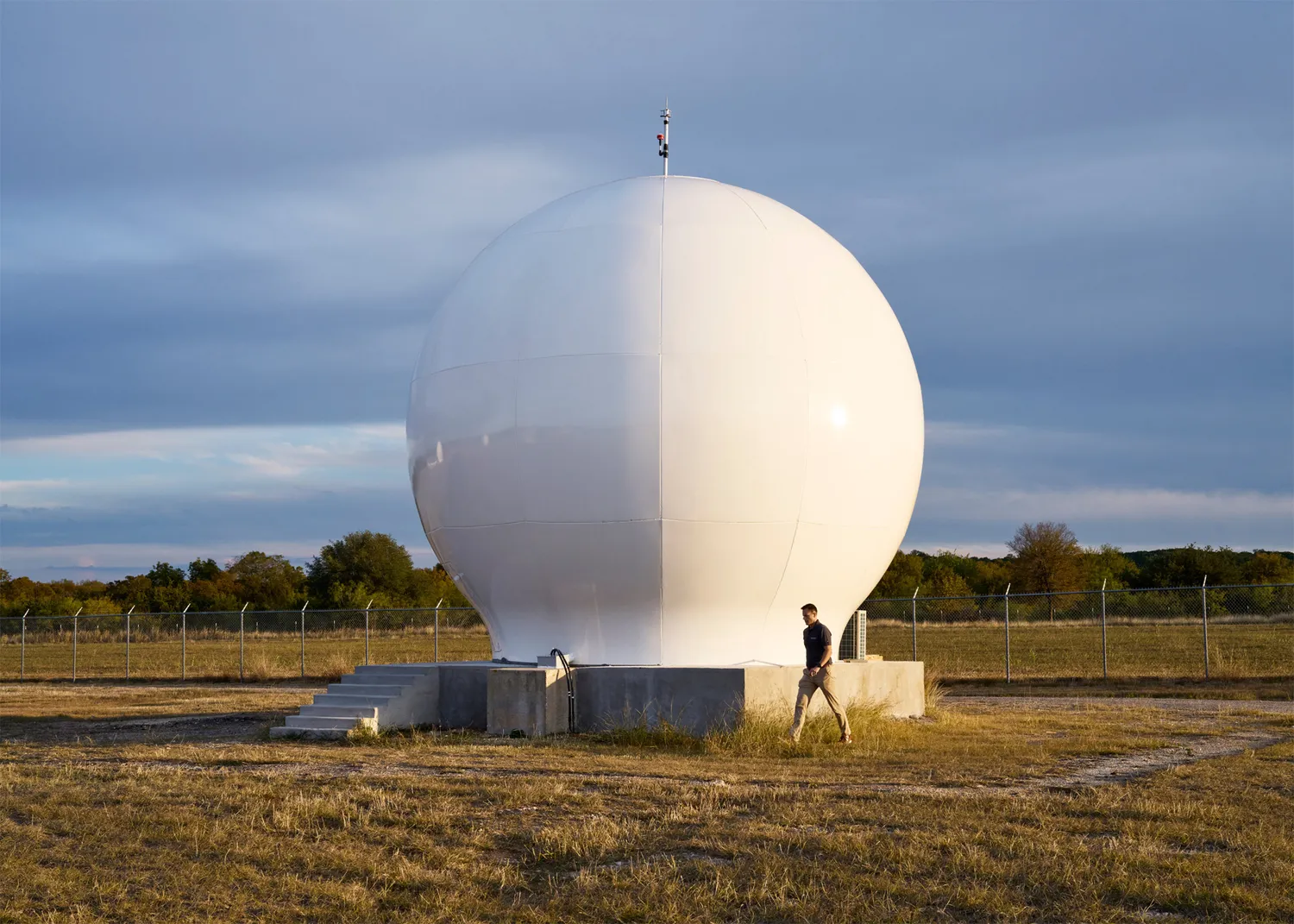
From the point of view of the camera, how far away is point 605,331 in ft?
47.6

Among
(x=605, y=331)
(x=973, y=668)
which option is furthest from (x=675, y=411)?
(x=973, y=668)

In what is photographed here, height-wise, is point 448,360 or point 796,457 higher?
point 448,360

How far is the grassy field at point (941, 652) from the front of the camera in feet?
89.9

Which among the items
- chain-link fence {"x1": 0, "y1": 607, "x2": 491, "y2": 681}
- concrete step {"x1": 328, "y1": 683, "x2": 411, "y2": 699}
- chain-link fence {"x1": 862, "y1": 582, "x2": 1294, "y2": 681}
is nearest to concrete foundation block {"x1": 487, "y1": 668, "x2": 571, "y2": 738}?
concrete step {"x1": 328, "y1": 683, "x2": 411, "y2": 699}

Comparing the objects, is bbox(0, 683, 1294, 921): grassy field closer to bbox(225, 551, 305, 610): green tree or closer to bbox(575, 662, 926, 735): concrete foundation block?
bbox(575, 662, 926, 735): concrete foundation block

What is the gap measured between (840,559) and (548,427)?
386cm

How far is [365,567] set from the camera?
6244cm

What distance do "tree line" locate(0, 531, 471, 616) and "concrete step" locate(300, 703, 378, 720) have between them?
3921 cm

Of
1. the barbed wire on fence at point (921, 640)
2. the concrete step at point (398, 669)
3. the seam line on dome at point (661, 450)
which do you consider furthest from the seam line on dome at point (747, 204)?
the concrete step at point (398, 669)

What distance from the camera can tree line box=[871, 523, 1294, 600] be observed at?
52.2 metres

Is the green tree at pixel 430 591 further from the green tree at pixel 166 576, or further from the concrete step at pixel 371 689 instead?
the concrete step at pixel 371 689

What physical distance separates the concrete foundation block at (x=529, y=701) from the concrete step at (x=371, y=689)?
4.74 ft

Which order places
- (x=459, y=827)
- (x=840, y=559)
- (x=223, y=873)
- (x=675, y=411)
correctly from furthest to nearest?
(x=840, y=559) < (x=675, y=411) < (x=459, y=827) < (x=223, y=873)

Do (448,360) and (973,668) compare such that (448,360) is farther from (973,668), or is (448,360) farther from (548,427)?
(973,668)
